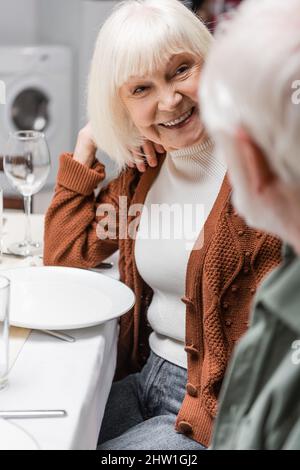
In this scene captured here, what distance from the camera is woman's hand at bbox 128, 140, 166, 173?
1528mm

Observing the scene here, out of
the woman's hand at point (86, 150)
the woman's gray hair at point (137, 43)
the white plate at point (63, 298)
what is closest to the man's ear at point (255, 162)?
the white plate at point (63, 298)

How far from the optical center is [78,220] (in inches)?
62.3

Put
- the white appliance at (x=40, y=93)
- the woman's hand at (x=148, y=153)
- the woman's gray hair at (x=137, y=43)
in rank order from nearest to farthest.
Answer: the woman's gray hair at (x=137, y=43), the woman's hand at (x=148, y=153), the white appliance at (x=40, y=93)

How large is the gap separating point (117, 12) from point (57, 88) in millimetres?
2737

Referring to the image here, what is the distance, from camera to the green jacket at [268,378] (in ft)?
2.34

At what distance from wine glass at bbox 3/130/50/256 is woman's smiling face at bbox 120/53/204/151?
281 millimetres

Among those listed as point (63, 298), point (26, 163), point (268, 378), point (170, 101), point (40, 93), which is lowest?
point (40, 93)

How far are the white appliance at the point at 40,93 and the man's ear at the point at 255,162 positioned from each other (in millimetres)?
3362

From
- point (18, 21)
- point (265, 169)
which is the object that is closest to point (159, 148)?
point (265, 169)

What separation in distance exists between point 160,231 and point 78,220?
0.20 meters

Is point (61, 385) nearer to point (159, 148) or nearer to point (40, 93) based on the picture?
point (159, 148)

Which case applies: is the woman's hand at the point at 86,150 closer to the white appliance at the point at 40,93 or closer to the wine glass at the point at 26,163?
the wine glass at the point at 26,163

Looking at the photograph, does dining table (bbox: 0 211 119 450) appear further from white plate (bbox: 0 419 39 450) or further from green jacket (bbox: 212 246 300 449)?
green jacket (bbox: 212 246 300 449)
